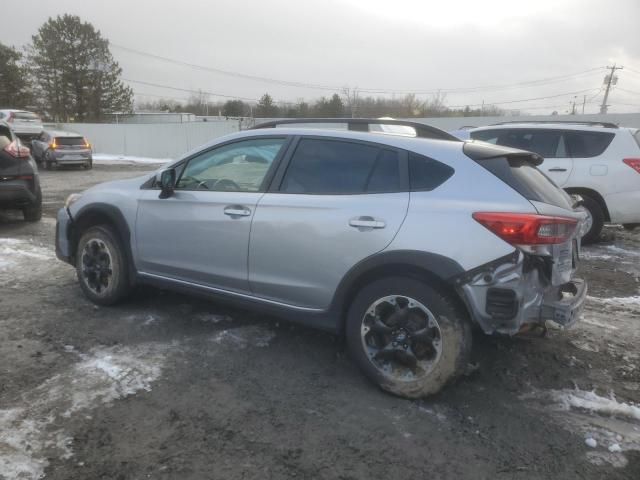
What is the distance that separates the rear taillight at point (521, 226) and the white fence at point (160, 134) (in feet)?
83.4

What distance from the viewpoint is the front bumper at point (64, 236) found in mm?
4906

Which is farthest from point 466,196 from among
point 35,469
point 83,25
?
point 83,25

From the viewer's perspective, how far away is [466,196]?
3.01m

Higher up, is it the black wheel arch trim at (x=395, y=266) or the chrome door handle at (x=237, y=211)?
the chrome door handle at (x=237, y=211)

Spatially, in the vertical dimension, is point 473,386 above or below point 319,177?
below

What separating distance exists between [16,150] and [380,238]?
7086mm

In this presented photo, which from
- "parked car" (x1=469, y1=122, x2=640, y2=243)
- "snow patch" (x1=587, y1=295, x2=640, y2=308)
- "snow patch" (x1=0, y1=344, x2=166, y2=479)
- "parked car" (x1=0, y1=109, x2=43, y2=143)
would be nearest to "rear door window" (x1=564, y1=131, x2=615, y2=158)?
"parked car" (x1=469, y1=122, x2=640, y2=243)

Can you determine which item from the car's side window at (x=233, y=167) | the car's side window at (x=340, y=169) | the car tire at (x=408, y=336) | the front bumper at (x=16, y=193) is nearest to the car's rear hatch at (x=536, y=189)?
the car's side window at (x=340, y=169)

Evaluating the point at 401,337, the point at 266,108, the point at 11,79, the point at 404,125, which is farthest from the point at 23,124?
the point at 266,108

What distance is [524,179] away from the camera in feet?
10.3

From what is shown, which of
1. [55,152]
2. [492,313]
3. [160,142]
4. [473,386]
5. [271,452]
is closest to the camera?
[271,452]

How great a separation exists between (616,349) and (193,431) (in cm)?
324

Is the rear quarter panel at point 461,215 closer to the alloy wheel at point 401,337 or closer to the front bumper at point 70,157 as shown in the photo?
the alloy wheel at point 401,337

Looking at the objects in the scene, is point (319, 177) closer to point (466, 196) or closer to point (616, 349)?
point (466, 196)
